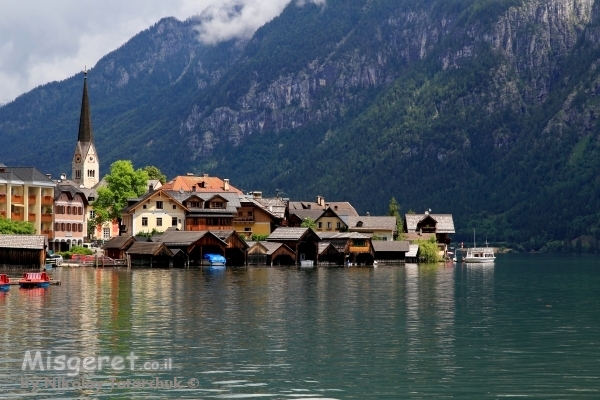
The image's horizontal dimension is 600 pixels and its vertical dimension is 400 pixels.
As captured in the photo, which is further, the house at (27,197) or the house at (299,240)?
Answer: the house at (299,240)

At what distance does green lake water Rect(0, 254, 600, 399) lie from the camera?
1865 inches

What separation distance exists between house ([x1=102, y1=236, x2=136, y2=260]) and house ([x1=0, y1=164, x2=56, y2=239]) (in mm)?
12386

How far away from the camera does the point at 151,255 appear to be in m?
154

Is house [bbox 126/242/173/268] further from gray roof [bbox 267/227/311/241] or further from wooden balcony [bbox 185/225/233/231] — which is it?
gray roof [bbox 267/227/311/241]

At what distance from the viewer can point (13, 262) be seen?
126125mm

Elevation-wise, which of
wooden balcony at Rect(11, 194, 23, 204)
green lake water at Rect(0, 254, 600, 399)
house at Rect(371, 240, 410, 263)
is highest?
wooden balcony at Rect(11, 194, 23, 204)

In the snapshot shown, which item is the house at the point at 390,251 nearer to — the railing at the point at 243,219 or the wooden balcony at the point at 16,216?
the railing at the point at 243,219

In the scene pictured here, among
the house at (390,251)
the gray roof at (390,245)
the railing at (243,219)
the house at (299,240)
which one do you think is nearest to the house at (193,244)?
the house at (299,240)

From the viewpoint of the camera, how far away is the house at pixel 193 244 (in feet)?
513

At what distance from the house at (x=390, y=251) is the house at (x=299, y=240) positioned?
1589cm

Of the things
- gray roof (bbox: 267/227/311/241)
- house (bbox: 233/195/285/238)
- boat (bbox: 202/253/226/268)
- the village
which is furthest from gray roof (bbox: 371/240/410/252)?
boat (bbox: 202/253/226/268)

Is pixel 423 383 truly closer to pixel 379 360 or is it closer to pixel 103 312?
pixel 379 360

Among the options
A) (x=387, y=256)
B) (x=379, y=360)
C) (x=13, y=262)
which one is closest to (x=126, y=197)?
(x=387, y=256)

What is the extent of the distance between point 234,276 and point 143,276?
952 cm
